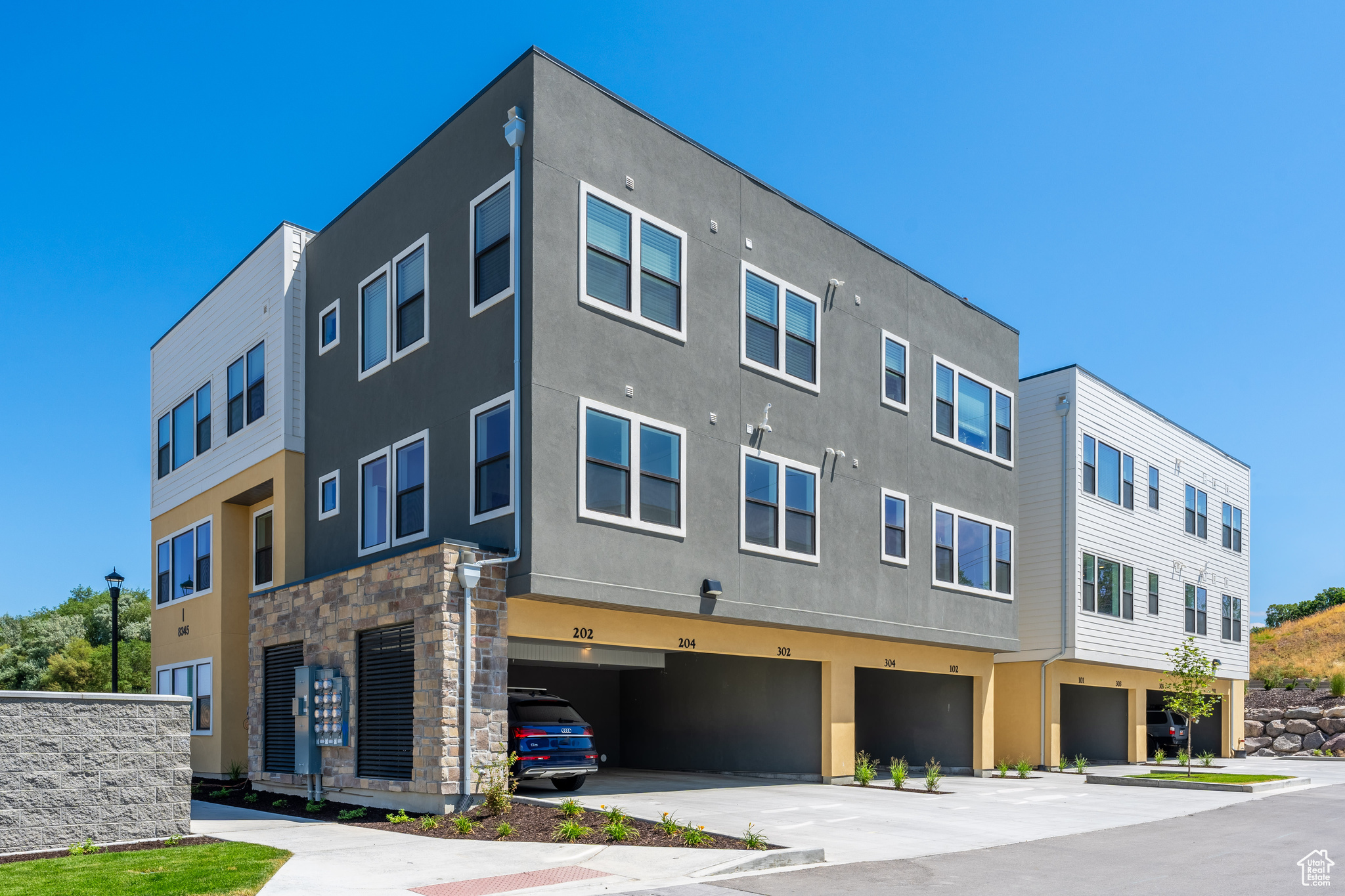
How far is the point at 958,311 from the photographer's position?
2511cm

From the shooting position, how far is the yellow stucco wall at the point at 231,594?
71.4 feet

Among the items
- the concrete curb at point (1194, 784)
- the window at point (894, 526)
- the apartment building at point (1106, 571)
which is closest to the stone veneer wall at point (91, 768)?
the window at point (894, 526)

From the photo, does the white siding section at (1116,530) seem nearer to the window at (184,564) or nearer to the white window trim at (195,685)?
the white window trim at (195,685)

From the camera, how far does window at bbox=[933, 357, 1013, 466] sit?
24.2 meters

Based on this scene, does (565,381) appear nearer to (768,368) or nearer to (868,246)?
(768,368)

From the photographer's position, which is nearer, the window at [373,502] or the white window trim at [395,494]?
the white window trim at [395,494]

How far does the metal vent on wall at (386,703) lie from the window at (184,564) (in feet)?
30.8

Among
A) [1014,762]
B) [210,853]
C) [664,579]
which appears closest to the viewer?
[210,853]

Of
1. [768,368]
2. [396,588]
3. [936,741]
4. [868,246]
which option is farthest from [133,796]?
[936,741]

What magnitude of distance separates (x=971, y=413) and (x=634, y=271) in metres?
11.0

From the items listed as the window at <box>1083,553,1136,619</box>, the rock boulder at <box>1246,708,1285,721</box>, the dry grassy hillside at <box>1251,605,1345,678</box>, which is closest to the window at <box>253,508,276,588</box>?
the window at <box>1083,553,1136,619</box>

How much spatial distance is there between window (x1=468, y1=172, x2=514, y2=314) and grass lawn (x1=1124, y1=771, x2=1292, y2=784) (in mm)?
17587

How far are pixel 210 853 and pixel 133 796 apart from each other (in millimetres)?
2080

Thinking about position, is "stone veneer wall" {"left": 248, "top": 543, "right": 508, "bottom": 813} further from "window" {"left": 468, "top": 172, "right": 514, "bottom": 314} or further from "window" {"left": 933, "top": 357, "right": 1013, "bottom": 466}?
"window" {"left": 933, "top": 357, "right": 1013, "bottom": 466}
